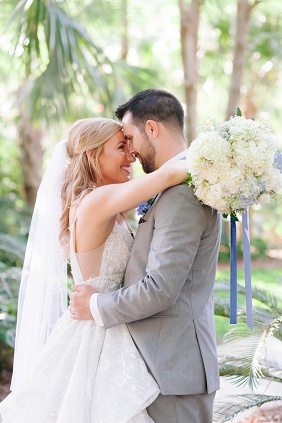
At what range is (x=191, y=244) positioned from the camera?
2705 mm

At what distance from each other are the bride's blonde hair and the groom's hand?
35 cm

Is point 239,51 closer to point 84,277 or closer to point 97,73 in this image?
point 97,73

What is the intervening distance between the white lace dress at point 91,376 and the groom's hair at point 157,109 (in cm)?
56

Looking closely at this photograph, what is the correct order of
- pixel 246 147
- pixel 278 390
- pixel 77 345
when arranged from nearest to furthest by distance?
pixel 246 147 < pixel 77 345 < pixel 278 390

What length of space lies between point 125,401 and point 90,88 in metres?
5.29

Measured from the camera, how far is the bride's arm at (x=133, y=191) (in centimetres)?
274

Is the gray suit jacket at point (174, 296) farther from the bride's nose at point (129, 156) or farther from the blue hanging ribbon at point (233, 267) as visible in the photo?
the bride's nose at point (129, 156)

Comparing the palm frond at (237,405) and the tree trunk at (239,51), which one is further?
the tree trunk at (239,51)

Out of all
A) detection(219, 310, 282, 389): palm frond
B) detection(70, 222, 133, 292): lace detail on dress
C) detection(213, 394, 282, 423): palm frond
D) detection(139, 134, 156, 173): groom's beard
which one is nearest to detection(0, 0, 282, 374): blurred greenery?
detection(139, 134, 156, 173): groom's beard

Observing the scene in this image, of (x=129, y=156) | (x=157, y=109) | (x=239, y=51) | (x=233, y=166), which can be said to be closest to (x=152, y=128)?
(x=157, y=109)

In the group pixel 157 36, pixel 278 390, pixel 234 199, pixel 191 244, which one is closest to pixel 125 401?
pixel 191 244

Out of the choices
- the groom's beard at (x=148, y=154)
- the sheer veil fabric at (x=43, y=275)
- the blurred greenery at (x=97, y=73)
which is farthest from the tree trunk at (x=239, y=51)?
the groom's beard at (x=148, y=154)

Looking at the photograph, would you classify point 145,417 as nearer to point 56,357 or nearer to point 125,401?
point 125,401

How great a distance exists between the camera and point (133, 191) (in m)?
2.81
